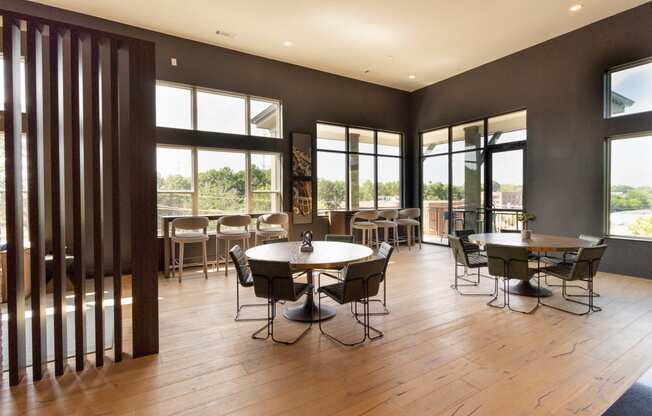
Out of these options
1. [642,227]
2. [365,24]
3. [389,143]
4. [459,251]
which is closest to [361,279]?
[459,251]

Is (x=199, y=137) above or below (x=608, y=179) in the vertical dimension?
above

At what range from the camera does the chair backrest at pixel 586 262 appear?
3680mm

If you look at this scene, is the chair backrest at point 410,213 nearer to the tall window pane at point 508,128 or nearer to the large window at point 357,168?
the large window at point 357,168

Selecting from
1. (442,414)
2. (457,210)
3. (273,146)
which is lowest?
(442,414)

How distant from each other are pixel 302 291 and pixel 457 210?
5.92 m

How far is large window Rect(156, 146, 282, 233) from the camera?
238 inches

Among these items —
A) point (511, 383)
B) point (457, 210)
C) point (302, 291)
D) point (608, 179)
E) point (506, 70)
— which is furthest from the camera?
Result: point (457, 210)

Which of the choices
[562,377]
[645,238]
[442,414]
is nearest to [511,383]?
[562,377]

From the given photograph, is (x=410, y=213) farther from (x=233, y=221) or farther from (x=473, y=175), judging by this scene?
(x=233, y=221)

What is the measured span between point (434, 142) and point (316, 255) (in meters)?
6.26

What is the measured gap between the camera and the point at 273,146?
7.05 m

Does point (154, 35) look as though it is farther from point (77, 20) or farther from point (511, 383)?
point (511, 383)

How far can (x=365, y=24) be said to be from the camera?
5.62 metres

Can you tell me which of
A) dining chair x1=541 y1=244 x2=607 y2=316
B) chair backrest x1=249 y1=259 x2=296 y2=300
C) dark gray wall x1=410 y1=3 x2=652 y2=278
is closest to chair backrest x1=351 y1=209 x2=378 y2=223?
dark gray wall x1=410 y1=3 x2=652 y2=278
